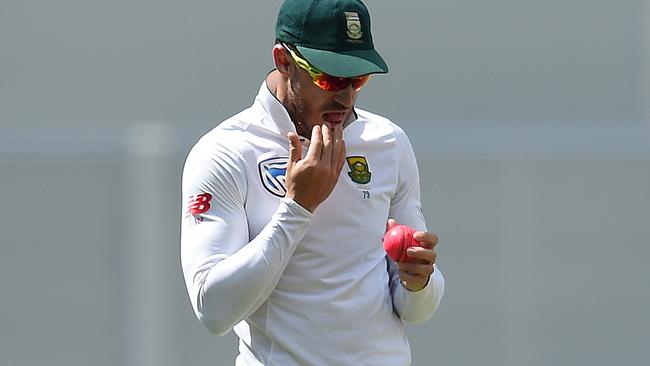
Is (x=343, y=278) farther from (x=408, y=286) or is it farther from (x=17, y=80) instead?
(x=17, y=80)

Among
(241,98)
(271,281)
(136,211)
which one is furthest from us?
(241,98)

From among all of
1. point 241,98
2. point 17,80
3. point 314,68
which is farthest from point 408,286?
point 17,80

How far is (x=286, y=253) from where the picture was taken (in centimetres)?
284

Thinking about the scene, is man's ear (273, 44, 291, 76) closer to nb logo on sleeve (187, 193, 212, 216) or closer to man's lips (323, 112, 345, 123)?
man's lips (323, 112, 345, 123)

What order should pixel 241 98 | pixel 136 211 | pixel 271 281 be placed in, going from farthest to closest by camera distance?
pixel 241 98
pixel 136 211
pixel 271 281

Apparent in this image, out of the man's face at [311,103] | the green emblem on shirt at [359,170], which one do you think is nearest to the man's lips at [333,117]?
the man's face at [311,103]

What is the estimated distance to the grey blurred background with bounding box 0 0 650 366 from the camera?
5.36 m

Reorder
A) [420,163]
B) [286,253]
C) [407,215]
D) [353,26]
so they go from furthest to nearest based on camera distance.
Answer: [420,163], [407,215], [353,26], [286,253]

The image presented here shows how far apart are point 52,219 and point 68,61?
1074 mm

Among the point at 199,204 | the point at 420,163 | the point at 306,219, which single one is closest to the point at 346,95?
the point at 306,219

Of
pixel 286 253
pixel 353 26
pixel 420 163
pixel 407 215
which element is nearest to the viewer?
pixel 286 253

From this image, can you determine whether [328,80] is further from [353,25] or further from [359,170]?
[359,170]

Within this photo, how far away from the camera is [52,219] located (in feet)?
17.7

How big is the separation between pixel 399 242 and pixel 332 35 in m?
0.47
